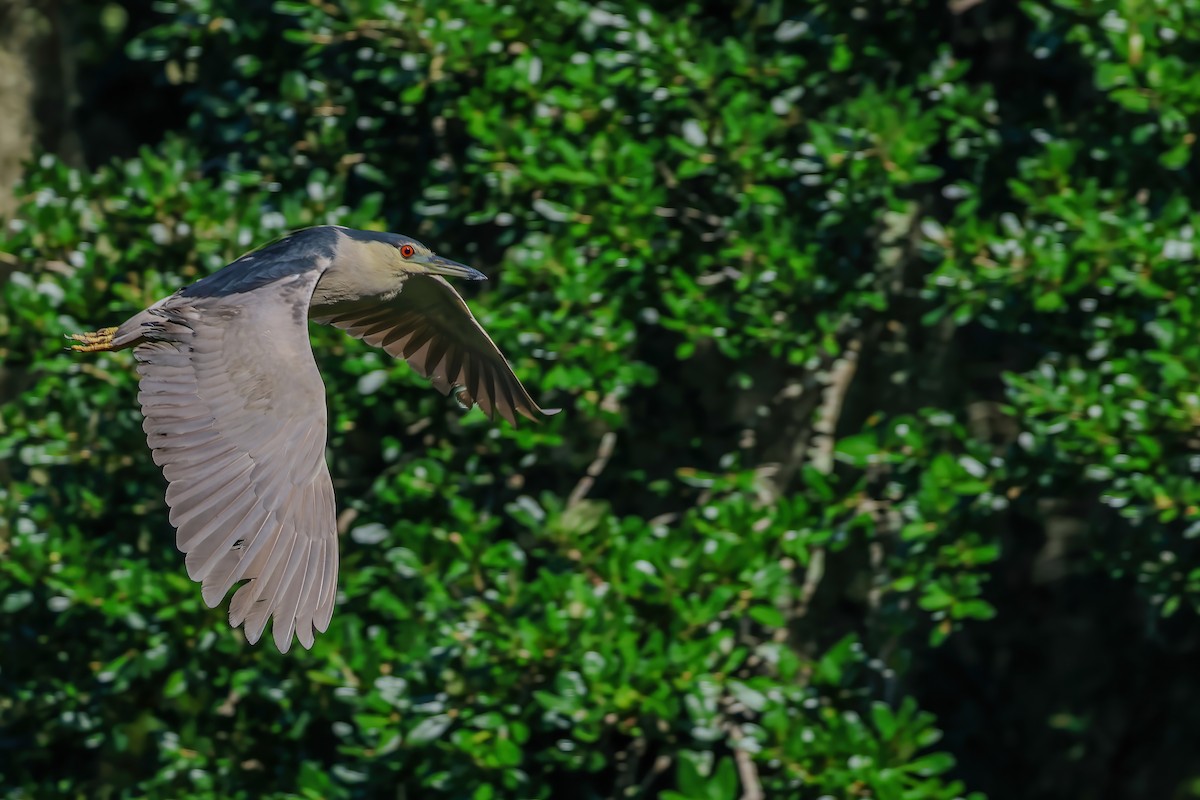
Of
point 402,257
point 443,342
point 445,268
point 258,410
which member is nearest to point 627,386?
point 443,342

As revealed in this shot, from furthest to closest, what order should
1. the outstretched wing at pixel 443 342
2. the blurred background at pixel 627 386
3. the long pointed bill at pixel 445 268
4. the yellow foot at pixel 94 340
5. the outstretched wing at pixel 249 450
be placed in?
the blurred background at pixel 627 386 → the outstretched wing at pixel 443 342 → the long pointed bill at pixel 445 268 → the yellow foot at pixel 94 340 → the outstretched wing at pixel 249 450

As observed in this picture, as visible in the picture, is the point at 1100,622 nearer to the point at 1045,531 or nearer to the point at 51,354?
the point at 1045,531

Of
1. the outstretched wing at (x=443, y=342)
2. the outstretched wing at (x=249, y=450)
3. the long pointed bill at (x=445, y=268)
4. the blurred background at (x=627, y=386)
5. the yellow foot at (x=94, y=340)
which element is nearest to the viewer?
the outstretched wing at (x=249, y=450)

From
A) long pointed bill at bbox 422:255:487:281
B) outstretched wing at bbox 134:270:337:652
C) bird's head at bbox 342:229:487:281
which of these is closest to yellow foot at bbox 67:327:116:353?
outstretched wing at bbox 134:270:337:652

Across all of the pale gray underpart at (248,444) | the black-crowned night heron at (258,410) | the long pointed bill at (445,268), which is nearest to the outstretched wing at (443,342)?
the long pointed bill at (445,268)

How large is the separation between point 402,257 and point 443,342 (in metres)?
0.38

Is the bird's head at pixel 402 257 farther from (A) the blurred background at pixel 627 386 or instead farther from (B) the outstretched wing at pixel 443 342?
(A) the blurred background at pixel 627 386

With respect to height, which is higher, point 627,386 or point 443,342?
point 443,342

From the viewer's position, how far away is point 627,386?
460cm

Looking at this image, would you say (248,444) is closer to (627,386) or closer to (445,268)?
(445,268)

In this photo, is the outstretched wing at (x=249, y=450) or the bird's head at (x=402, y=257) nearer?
the outstretched wing at (x=249, y=450)

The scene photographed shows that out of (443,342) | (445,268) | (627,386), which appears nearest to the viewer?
(445,268)

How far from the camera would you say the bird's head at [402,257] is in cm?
393

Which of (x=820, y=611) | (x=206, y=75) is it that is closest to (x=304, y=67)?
(x=206, y=75)
